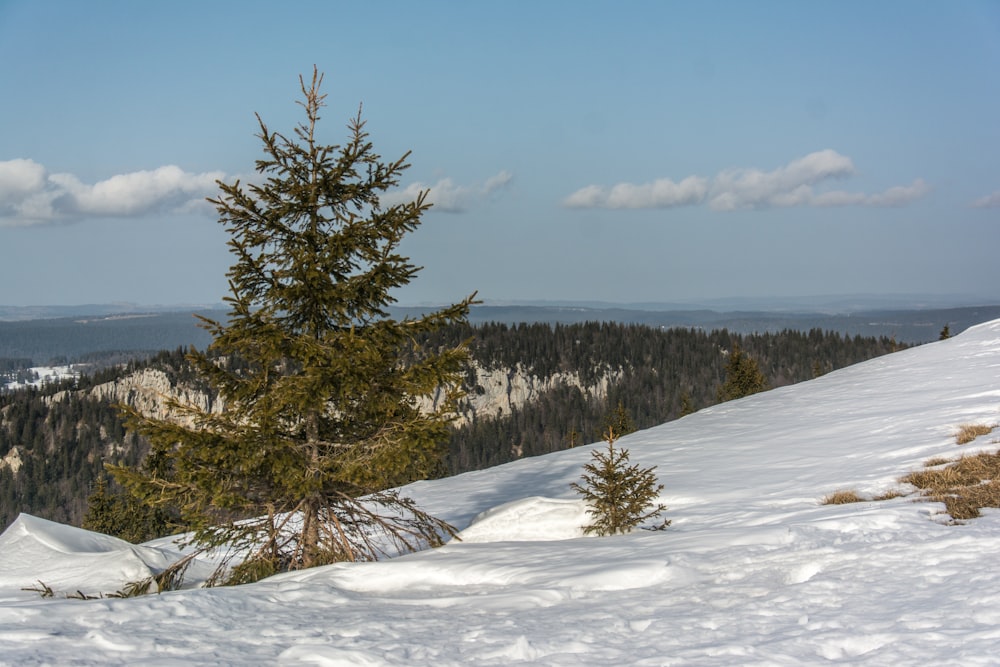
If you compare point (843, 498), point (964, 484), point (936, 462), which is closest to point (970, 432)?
point (936, 462)

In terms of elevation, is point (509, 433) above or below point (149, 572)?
below

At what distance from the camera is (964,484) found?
1088 cm

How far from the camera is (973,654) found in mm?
5055

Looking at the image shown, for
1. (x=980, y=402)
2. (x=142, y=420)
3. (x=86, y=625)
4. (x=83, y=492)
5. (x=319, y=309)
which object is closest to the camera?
(x=86, y=625)

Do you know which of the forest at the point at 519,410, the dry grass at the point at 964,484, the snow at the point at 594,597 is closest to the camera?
the snow at the point at 594,597

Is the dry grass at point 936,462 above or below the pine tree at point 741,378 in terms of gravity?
above

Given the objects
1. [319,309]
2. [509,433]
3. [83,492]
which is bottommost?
[83,492]

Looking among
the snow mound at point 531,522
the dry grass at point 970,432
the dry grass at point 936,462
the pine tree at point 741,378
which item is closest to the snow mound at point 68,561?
the snow mound at point 531,522

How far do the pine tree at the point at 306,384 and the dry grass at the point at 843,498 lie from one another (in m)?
6.29

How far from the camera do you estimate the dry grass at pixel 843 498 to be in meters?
11.6

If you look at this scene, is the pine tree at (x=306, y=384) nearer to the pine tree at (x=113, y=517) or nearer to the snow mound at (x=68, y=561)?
the snow mound at (x=68, y=561)

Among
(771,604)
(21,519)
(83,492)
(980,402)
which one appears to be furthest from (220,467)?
(83,492)

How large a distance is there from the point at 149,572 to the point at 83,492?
17396 centimetres

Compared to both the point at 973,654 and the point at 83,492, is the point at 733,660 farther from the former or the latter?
the point at 83,492
